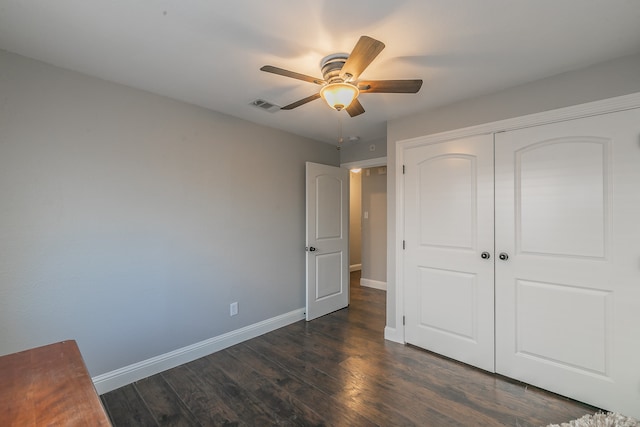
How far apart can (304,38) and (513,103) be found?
5.86 feet

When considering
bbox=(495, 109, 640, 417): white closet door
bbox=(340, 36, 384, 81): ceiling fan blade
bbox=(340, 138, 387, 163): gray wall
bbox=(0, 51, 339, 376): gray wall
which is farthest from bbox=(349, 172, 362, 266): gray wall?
bbox=(340, 36, 384, 81): ceiling fan blade

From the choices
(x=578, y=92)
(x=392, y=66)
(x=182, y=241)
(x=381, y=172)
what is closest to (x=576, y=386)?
(x=578, y=92)

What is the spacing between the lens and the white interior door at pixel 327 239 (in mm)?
3574

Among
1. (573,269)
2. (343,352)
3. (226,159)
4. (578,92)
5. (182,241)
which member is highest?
(578,92)

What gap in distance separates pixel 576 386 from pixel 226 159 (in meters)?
3.44

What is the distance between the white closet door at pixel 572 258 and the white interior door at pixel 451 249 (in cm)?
11

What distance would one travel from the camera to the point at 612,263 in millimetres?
1913

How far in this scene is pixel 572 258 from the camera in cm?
205

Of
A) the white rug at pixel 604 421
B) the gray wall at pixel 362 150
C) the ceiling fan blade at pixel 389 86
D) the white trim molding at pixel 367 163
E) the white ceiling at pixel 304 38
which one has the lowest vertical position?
the white rug at pixel 604 421

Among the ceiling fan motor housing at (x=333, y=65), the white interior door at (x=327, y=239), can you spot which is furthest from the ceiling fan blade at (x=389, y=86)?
the white interior door at (x=327, y=239)

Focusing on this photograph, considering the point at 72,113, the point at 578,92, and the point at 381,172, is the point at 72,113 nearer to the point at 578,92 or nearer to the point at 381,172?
the point at 578,92

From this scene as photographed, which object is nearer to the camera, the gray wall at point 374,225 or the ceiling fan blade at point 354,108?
the ceiling fan blade at point 354,108

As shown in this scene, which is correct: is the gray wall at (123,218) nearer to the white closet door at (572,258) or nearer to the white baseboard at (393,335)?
the white baseboard at (393,335)

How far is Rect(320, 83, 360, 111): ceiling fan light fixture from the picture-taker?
1648 mm
